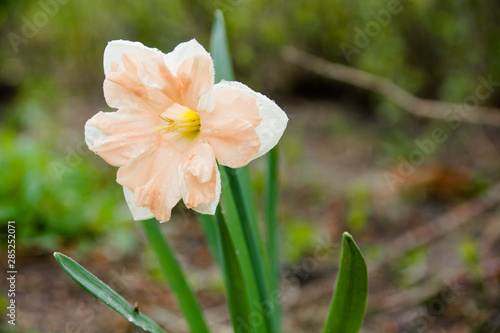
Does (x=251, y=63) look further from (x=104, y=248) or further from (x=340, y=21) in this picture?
(x=104, y=248)

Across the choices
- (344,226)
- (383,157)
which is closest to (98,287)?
(344,226)

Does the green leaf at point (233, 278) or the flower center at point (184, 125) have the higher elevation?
the flower center at point (184, 125)

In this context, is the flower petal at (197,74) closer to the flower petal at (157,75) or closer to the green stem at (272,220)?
the flower petal at (157,75)

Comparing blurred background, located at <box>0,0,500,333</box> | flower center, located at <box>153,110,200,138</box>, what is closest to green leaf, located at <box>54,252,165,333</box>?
flower center, located at <box>153,110,200,138</box>

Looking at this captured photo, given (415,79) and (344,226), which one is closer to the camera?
(344,226)

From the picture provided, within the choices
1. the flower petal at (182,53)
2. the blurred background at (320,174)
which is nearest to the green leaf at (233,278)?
the flower petal at (182,53)
